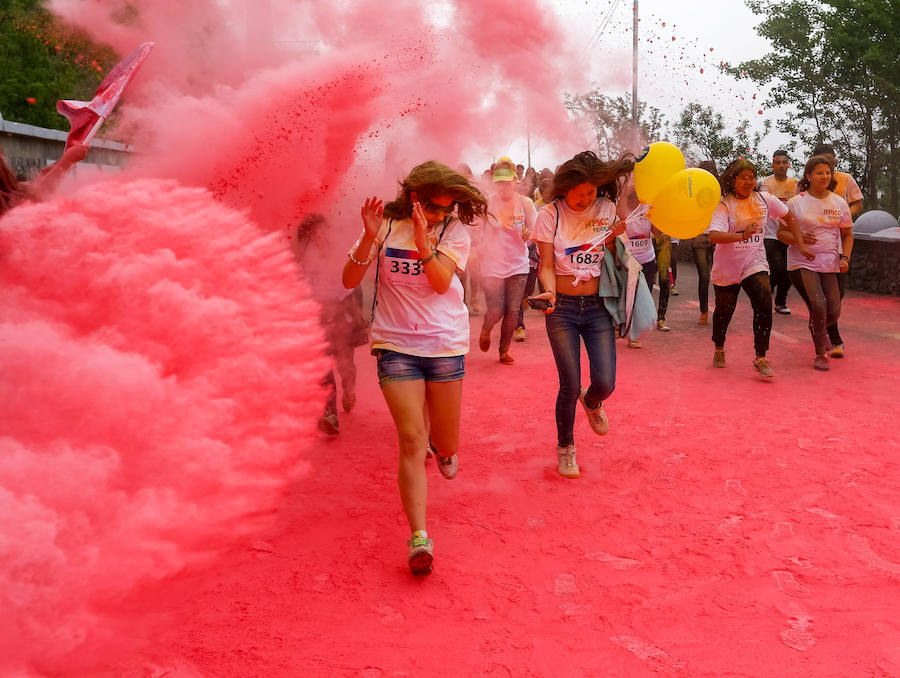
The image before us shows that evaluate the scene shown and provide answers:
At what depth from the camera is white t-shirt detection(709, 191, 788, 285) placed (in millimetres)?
7195

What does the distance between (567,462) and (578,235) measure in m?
1.47

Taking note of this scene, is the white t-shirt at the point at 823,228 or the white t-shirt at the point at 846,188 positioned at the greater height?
the white t-shirt at the point at 846,188

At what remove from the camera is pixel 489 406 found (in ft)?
22.1

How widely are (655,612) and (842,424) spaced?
3376 mm

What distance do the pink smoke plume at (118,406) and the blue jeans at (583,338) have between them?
1921 millimetres

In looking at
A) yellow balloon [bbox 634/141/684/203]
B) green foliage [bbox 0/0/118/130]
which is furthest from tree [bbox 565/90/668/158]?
green foliage [bbox 0/0/118/130]

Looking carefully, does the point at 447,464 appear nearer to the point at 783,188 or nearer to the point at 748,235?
the point at 748,235

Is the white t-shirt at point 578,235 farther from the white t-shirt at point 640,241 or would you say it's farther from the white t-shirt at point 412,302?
the white t-shirt at point 640,241

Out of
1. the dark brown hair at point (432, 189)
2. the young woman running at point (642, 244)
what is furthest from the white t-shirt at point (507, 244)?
the dark brown hair at point (432, 189)

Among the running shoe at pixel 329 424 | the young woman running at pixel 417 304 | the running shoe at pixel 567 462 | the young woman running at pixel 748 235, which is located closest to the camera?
the young woman running at pixel 417 304

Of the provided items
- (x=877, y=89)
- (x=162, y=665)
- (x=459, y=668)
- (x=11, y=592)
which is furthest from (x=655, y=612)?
(x=877, y=89)

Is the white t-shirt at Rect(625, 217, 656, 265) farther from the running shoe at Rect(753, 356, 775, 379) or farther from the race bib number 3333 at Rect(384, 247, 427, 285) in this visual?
the race bib number 3333 at Rect(384, 247, 427, 285)

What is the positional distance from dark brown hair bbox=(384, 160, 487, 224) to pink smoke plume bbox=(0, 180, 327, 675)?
1.45m

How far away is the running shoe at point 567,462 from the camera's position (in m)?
4.98
